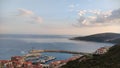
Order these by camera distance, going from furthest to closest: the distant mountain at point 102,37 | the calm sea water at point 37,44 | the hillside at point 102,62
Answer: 1. the distant mountain at point 102,37
2. the calm sea water at point 37,44
3. the hillside at point 102,62

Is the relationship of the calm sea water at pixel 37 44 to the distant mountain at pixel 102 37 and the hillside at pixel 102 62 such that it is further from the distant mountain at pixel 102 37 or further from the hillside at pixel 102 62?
the hillside at pixel 102 62

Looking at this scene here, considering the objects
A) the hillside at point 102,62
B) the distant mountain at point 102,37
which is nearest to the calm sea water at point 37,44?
the distant mountain at point 102,37

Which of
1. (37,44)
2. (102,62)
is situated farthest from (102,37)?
(37,44)

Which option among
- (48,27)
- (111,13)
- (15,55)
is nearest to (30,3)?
(48,27)

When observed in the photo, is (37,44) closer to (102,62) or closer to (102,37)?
(102,37)

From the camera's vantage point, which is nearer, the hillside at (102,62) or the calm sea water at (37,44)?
the hillside at (102,62)

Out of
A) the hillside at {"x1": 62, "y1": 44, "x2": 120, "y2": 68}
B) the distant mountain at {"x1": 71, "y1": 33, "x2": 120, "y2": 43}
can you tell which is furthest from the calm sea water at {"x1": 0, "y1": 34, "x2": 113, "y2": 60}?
the hillside at {"x1": 62, "y1": 44, "x2": 120, "y2": 68}

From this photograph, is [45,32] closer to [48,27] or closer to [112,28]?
[48,27]
